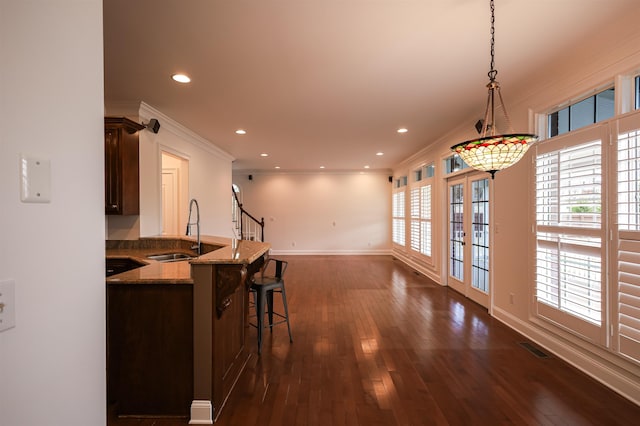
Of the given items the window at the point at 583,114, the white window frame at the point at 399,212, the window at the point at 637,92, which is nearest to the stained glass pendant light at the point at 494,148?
the window at the point at 637,92

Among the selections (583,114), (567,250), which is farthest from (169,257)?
(583,114)

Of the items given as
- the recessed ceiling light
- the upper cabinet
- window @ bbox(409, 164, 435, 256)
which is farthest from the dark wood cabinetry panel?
window @ bbox(409, 164, 435, 256)

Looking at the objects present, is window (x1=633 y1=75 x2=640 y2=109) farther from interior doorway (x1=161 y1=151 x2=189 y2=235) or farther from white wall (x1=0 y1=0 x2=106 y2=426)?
interior doorway (x1=161 y1=151 x2=189 y2=235)

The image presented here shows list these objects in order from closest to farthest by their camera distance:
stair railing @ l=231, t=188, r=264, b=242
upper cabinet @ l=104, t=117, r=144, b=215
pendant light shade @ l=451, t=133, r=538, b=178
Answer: pendant light shade @ l=451, t=133, r=538, b=178, upper cabinet @ l=104, t=117, r=144, b=215, stair railing @ l=231, t=188, r=264, b=242

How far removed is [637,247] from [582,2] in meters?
1.73

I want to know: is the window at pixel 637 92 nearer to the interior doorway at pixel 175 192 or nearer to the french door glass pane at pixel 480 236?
the french door glass pane at pixel 480 236

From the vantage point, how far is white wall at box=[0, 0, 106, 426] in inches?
28.8

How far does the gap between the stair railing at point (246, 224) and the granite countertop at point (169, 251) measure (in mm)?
4952

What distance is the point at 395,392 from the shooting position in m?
2.34

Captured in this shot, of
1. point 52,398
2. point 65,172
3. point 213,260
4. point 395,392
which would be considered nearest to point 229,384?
point 213,260

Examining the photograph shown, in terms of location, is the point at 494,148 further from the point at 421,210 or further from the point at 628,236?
the point at 421,210

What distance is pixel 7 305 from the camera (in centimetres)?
71

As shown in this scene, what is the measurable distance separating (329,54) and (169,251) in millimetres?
2940

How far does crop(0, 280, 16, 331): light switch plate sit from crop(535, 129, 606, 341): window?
11.4 ft
